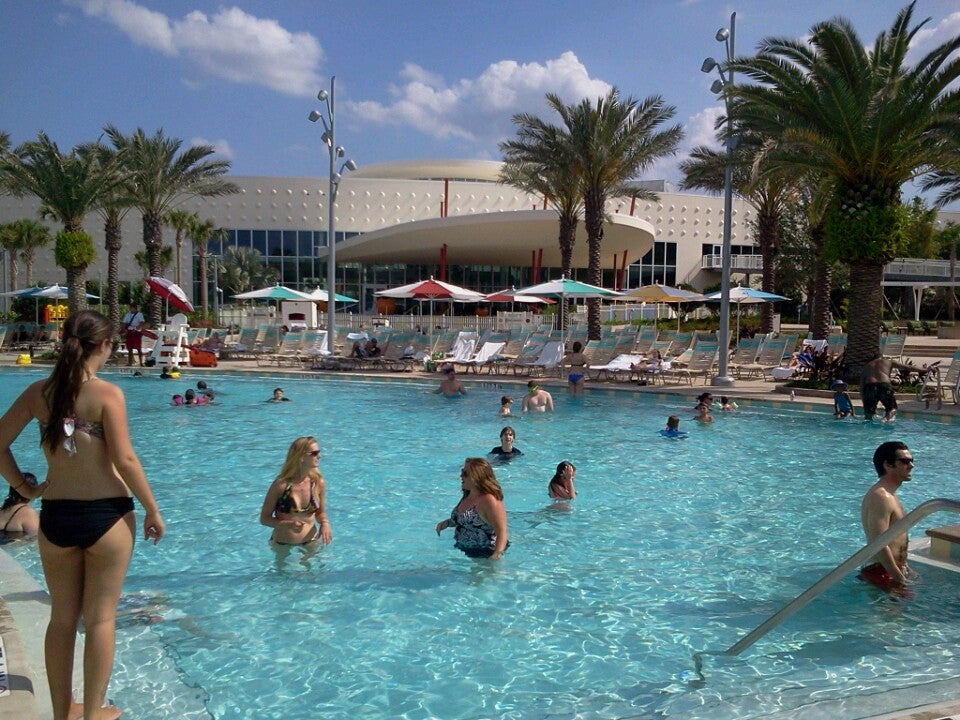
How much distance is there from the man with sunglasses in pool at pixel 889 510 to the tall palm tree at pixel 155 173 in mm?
23669

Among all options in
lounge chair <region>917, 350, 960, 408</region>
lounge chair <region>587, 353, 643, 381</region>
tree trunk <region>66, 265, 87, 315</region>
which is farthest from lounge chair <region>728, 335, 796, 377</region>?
tree trunk <region>66, 265, 87, 315</region>

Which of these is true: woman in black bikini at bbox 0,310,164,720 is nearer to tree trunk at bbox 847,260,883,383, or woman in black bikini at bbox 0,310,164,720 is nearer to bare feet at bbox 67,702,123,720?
bare feet at bbox 67,702,123,720

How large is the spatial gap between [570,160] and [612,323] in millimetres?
8721

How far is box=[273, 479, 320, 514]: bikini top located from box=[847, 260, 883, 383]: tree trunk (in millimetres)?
12488

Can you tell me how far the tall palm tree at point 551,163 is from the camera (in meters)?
24.7

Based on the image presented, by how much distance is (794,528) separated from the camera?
704 centimetres

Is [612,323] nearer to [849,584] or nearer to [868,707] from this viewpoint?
[849,584]

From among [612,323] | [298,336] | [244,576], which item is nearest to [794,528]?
[244,576]

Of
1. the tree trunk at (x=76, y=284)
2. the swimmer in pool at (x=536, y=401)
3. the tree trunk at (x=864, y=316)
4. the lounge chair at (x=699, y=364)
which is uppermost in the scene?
the tree trunk at (x=76, y=284)

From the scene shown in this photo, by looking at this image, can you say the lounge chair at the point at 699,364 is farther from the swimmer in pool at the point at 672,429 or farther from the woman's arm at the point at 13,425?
the woman's arm at the point at 13,425

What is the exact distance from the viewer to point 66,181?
77.1ft

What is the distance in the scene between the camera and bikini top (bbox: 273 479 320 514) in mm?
5789

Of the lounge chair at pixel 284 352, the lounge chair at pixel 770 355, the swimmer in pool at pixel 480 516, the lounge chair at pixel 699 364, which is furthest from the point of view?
the lounge chair at pixel 284 352

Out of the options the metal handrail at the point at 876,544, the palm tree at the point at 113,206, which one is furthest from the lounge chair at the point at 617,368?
the palm tree at the point at 113,206
